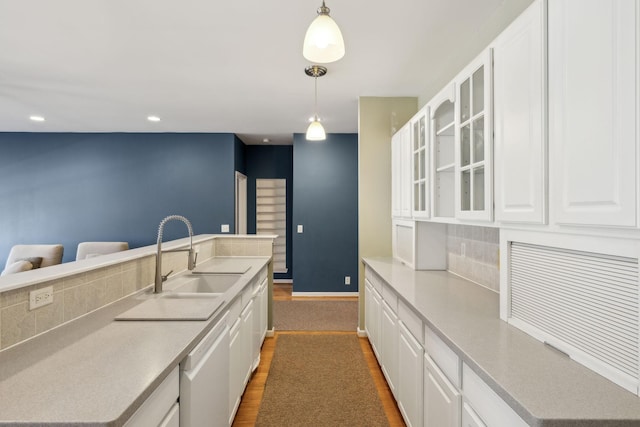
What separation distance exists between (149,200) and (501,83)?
527 cm

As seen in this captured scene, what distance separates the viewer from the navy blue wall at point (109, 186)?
206 inches

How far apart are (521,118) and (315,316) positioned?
366 centimetres

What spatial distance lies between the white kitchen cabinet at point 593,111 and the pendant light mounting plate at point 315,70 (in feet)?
6.59

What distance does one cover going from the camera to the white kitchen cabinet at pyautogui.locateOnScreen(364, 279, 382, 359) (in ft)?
9.39

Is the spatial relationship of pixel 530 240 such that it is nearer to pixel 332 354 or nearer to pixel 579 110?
pixel 579 110

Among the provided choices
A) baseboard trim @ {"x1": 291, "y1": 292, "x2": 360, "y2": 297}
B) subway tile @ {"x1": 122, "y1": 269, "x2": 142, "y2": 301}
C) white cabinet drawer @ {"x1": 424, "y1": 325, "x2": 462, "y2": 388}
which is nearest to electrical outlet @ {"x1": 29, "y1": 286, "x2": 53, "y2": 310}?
subway tile @ {"x1": 122, "y1": 269, "x2": 142, "y2": 301}

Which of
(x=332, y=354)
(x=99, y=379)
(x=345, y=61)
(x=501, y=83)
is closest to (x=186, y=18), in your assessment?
(x=345, y=61)

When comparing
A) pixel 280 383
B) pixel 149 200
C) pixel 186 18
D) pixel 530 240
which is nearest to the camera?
pixel 530 240

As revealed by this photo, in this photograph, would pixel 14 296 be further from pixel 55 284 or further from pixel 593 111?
pixel 593 111

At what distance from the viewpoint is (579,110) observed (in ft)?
3.32

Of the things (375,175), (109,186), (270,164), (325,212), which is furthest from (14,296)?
(270,164)

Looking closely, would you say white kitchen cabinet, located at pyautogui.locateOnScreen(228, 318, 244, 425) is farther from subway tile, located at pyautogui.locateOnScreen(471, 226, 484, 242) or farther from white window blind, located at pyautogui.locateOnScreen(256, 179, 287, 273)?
white window blind, located at pyautogui.locateOnScreen(256, 179, 287, 273)

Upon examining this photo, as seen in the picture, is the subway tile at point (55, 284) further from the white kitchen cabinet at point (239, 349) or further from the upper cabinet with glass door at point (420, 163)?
the upper cabinet with glass door at point (420, 163)

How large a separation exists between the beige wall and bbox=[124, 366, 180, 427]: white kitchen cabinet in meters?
2.67
